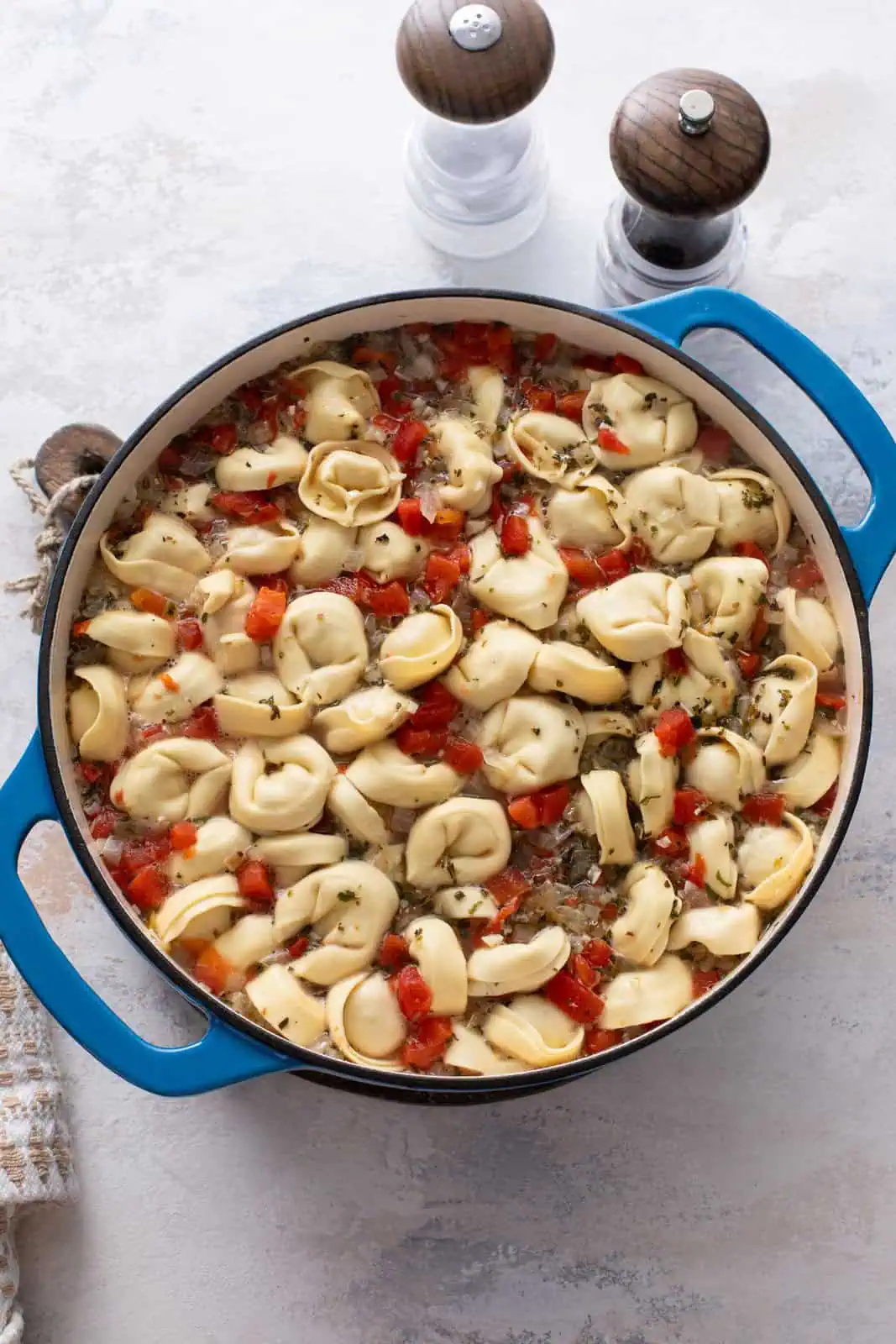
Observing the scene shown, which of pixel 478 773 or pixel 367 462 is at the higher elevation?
pixel 367 462

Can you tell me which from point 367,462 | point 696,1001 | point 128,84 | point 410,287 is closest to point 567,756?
point 696,1001

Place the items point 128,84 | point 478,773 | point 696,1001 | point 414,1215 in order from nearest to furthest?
point 696,1001
point 478,773
point 414,1215
point 128,84

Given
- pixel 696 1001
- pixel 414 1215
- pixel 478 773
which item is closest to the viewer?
pixel 696 1001

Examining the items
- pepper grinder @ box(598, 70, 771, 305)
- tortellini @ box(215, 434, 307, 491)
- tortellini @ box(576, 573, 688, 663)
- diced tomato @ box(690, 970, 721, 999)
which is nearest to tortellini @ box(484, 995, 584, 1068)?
diced tomato @ box(690, 970, 721, 999)

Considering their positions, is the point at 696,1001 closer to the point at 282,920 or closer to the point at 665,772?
the point at 665,772

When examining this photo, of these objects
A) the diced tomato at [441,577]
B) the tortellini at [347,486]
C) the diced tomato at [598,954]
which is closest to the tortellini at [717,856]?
the diced tomato at [598,954]

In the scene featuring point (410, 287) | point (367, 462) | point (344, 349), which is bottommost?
point (367, 462)

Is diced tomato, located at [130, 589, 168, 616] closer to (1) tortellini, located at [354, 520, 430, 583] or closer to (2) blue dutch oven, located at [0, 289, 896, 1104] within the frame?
(2) blue dutch oven, located at [0, 289, 896, 1104]
